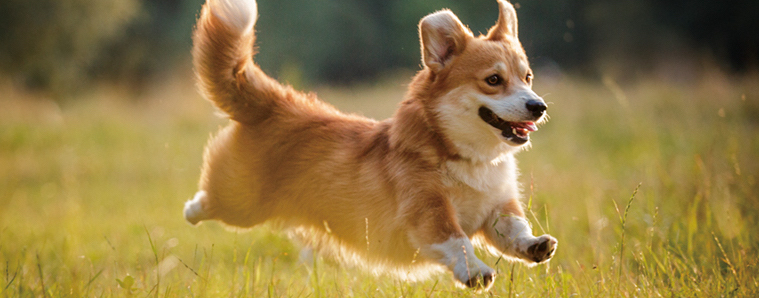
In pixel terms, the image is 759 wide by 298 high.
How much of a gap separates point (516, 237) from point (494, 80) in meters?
0.78

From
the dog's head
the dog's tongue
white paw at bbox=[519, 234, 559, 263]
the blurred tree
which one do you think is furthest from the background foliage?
white paw at bbox=[519, 234, 559, 263]

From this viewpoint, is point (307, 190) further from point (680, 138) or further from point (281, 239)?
point (680, 138)

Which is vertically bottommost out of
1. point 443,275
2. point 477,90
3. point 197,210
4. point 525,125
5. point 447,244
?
point 443,275

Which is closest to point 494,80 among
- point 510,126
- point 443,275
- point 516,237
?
point 510,126

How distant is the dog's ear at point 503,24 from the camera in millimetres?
3059

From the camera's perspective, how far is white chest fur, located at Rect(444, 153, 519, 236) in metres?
2.76

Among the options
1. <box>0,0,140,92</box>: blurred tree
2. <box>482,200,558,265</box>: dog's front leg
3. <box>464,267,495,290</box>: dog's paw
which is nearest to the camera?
<box>464,267,495,290</box>: dog's paw

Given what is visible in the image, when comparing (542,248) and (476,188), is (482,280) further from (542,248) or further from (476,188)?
(476,188)

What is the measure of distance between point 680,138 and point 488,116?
216 inches

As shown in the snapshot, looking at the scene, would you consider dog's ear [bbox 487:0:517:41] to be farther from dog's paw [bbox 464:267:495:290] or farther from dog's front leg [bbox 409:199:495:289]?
dog's paw [bbox 464:267:495:290]

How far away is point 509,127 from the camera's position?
8.97ft

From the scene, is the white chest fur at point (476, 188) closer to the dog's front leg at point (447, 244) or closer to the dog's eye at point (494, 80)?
the dog's front leg at point (447, 244)

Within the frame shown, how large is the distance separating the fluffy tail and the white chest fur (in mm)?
1379

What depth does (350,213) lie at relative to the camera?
3.06 m
